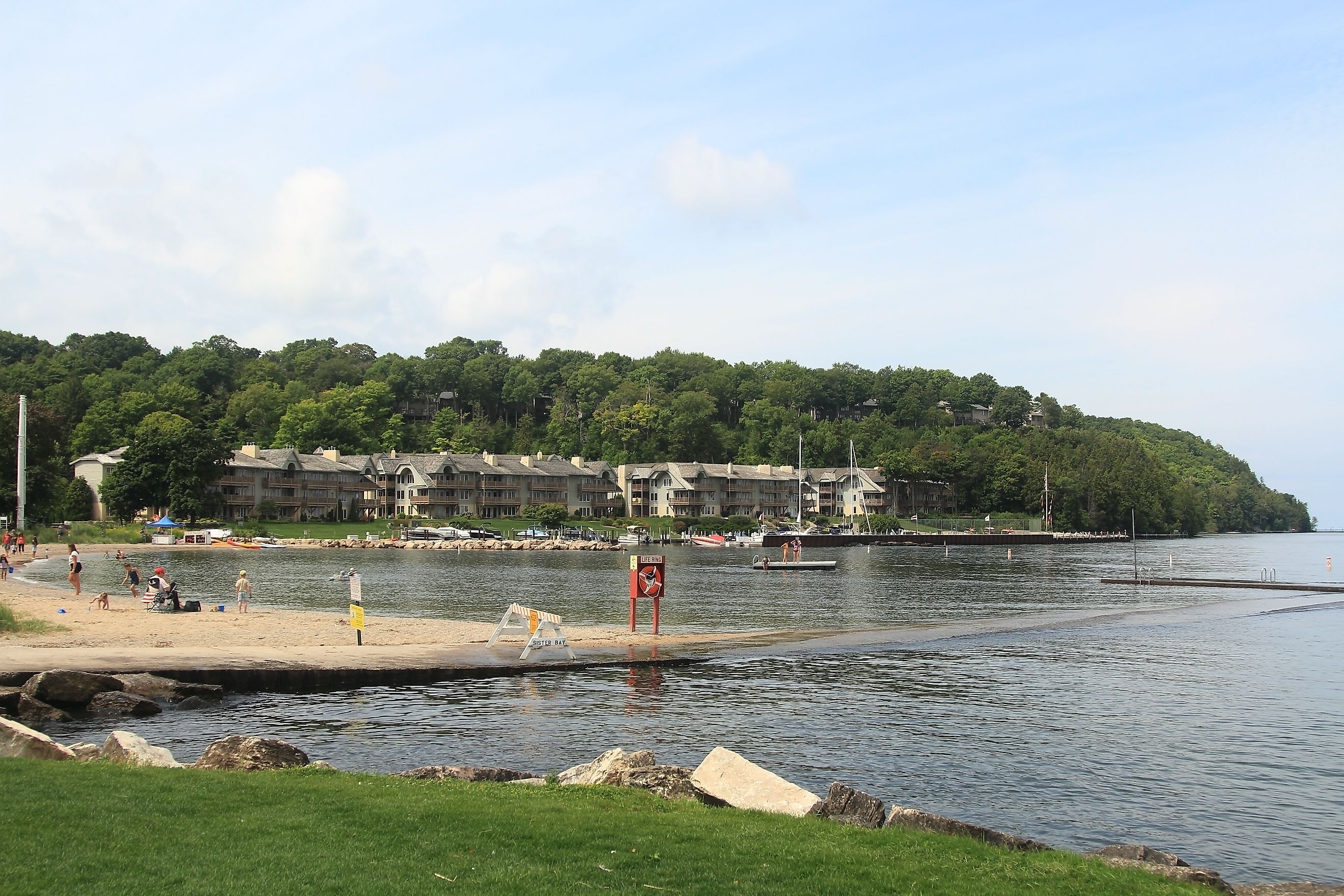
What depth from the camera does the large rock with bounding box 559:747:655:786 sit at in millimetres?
14359

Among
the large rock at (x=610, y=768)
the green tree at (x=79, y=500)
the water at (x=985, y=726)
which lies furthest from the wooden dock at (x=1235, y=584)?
the green tree at (x=79, y=500)

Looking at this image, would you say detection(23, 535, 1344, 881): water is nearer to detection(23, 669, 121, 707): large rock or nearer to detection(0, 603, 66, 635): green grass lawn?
detection(23, 669, 121, 707): large rock

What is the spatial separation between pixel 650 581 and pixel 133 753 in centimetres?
2110

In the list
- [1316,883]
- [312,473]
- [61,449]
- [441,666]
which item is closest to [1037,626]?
[441,666]

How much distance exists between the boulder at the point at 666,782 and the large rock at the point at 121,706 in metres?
12.5

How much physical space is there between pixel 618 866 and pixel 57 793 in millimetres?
6074

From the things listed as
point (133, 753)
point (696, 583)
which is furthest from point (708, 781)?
point (696, 583)

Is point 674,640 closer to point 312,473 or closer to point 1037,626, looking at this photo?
point 1037,626

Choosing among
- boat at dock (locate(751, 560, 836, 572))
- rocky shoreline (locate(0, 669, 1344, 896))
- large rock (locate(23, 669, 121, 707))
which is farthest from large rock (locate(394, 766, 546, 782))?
boat at dock (locate(751, 560, 836, 572))

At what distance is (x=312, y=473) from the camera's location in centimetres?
14350

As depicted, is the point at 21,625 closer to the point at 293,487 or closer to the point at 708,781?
the point at 708,781

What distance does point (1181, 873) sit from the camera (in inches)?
463

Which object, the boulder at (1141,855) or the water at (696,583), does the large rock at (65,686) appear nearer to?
the boulder at (1141,855)

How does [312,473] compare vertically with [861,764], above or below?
above
